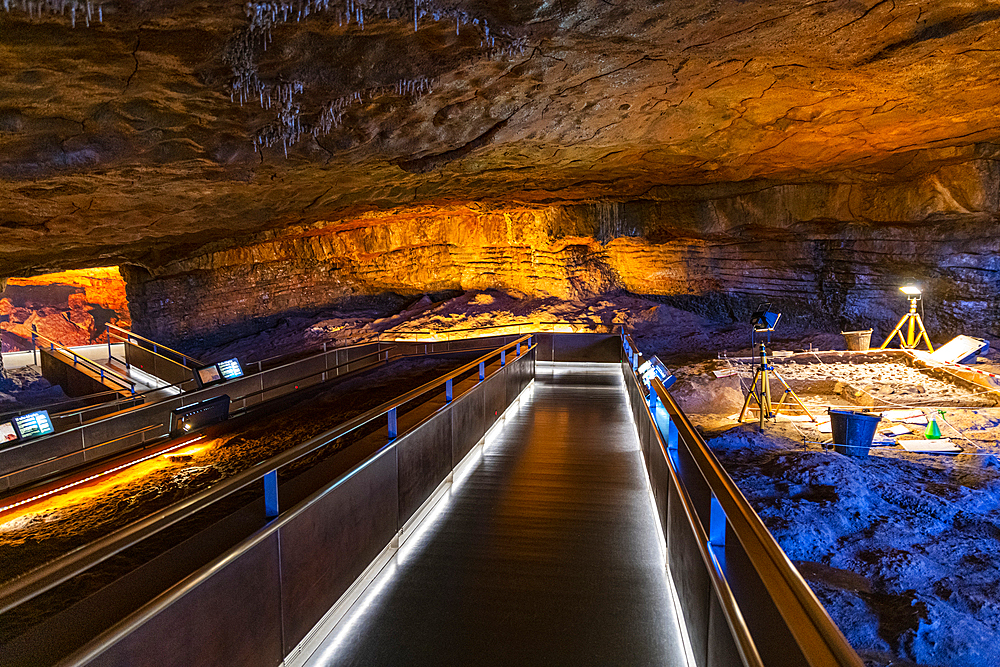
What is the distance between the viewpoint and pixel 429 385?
183 inches

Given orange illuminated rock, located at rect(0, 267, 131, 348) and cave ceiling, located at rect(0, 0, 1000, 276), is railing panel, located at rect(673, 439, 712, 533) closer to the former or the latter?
cave ceiling, located at rect(0, 0, 1000, 276)

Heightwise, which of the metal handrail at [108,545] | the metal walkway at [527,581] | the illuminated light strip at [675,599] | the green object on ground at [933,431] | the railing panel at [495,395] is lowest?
the green object on ground at [933,431]

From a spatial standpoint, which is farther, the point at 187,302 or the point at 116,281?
the point at 116,281

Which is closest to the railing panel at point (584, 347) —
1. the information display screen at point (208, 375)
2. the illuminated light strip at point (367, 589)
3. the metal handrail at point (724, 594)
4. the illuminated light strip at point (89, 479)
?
the information display screen at point (208, 375)

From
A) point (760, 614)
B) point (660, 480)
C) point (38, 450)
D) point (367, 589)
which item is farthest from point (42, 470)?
point (760, 614)

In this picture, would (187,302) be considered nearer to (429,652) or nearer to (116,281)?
(116,281)

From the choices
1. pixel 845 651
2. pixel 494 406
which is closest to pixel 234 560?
pixel 845 651

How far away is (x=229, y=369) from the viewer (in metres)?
11.4

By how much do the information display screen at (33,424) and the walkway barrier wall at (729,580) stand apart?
855cm

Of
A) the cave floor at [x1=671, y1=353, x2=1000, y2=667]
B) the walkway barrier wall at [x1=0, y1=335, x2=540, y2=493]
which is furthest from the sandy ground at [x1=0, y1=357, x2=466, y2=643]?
the cave floor at [x1=671, y1=353, x2=1000, y2=667]

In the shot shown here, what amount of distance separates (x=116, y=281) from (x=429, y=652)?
3638cm

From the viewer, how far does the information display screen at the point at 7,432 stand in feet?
25.2

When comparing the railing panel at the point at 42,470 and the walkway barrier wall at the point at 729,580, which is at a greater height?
the walkway barrier wall at the point at 729,580

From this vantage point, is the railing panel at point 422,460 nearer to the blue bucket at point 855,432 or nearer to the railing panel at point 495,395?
the railing panel at point 495,395
